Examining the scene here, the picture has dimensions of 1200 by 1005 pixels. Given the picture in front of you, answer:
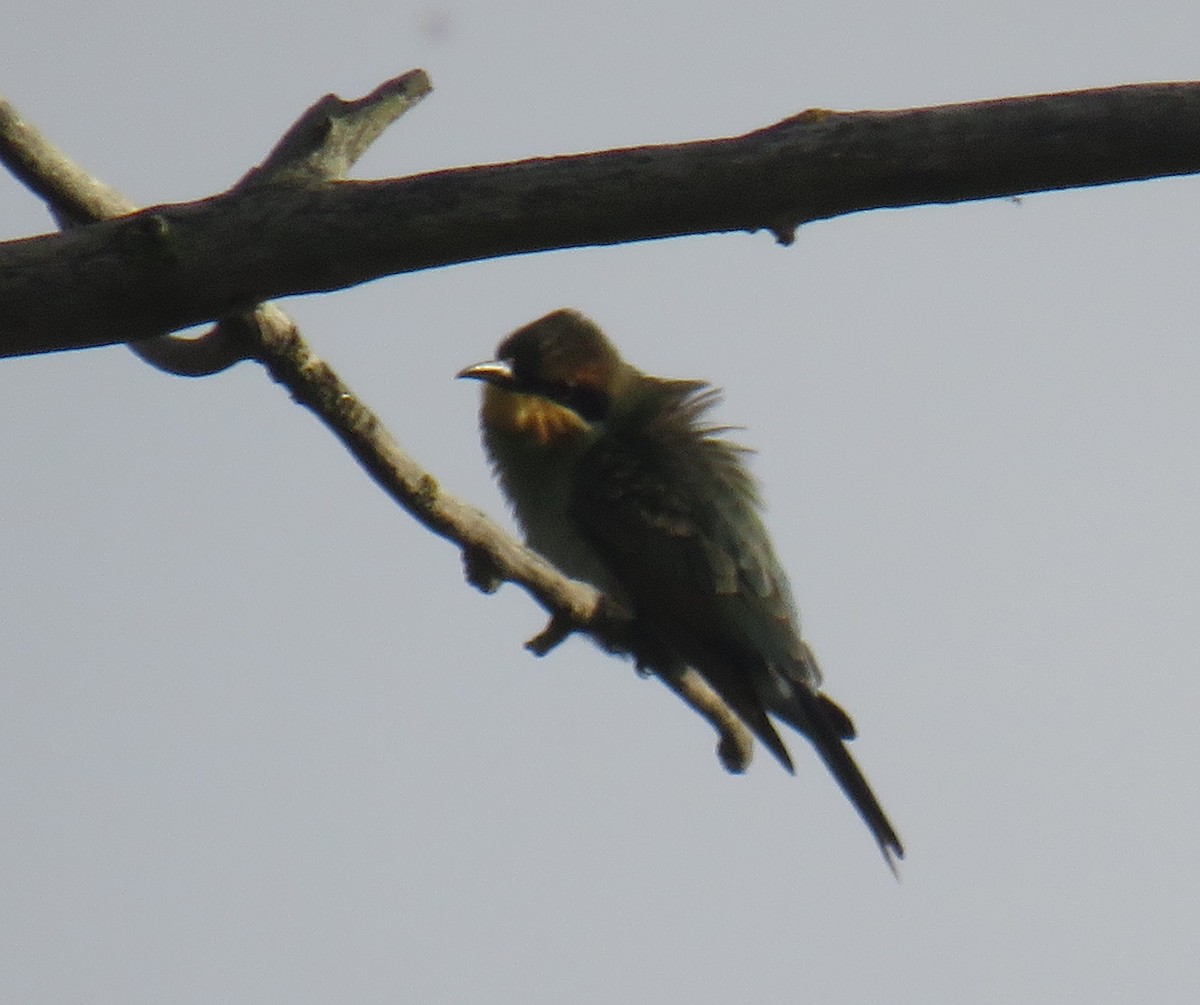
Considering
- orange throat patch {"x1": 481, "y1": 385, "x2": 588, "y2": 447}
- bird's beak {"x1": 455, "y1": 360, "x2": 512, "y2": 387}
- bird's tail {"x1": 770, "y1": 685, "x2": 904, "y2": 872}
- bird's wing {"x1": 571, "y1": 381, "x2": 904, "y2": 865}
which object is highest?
bird's beak {"x1": 455, "y1": 360, "x2": 512, "y2": 387}

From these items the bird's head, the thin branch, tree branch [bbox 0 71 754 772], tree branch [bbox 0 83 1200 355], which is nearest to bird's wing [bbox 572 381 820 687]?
the bird's head

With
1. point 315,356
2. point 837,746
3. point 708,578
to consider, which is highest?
point 315,356

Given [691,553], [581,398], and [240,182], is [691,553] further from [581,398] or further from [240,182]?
[240,182]

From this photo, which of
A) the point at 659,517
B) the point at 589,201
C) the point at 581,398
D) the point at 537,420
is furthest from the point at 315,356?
the point at 581,398

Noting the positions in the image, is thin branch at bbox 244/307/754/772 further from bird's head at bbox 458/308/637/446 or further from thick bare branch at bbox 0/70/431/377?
bird's head at bbox 458/308/637/446

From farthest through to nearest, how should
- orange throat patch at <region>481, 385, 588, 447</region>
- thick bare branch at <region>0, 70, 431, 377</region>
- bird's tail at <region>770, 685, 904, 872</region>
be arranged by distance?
→ orange throat patch at <region>481, 385, 588, 447</region> < bird's tail at <region>770, 685, 904, 872</region> < thick bare branch at <region>0, 70, 431, 377</region>

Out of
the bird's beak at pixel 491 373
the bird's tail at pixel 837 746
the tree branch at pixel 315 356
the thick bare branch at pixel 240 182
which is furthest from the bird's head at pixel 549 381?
the thick bare branch at pixel 240 182

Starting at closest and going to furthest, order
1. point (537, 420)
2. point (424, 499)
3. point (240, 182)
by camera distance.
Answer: point (240, 182) < point (424, 499) < point (537, 420)
